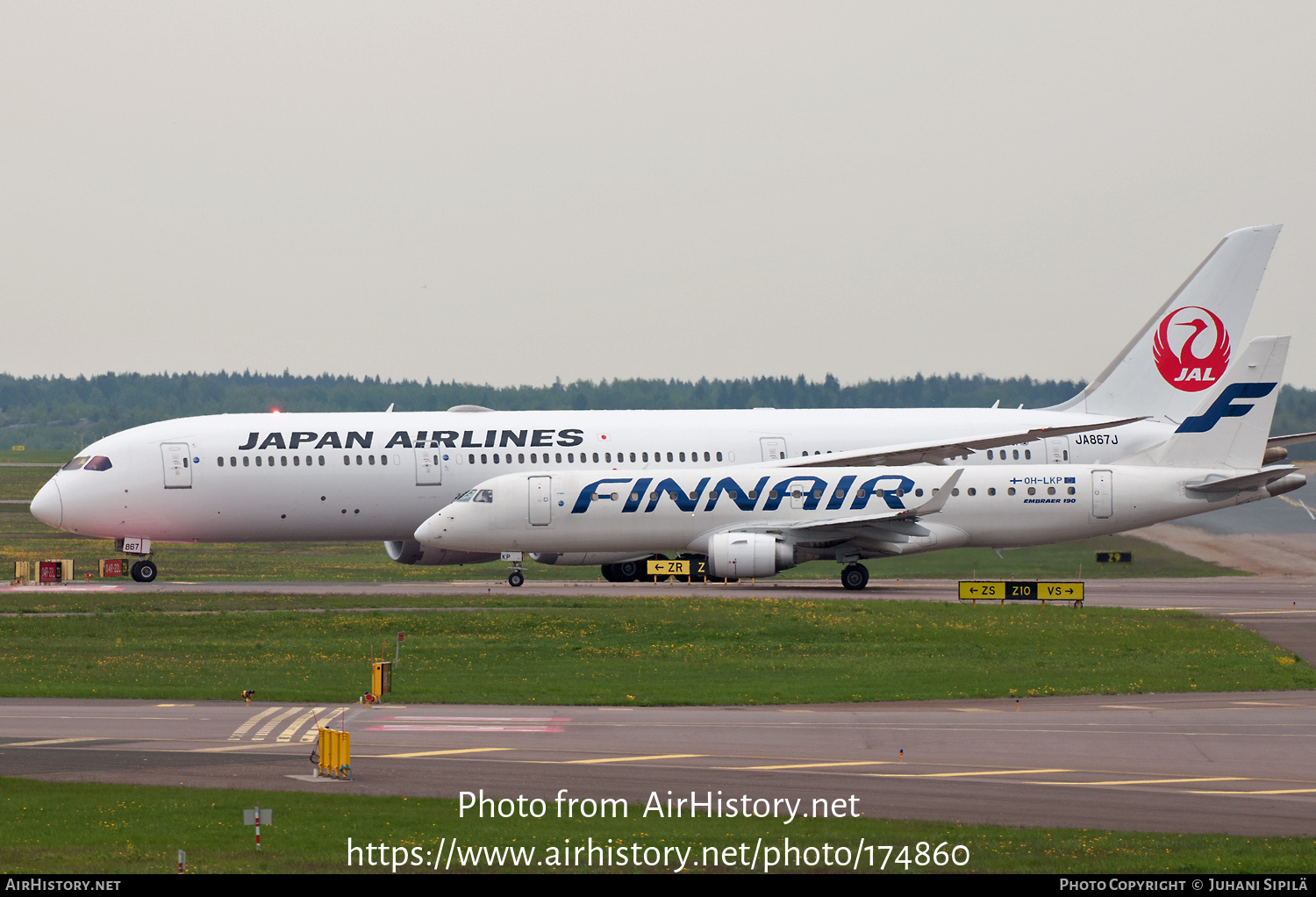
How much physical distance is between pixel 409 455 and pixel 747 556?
45.9 ft

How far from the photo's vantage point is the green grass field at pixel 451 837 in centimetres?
1548

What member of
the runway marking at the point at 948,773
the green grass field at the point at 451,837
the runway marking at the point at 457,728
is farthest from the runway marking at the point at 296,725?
the runway marking at the point at 948,773

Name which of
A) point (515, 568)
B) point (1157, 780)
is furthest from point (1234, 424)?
point (1157, 780)

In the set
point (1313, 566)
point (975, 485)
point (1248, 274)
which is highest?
point (1248, 274)

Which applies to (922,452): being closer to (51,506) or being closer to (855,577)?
→ (855,577)

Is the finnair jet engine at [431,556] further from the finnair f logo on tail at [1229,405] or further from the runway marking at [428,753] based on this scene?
the runway marking at [428,753]

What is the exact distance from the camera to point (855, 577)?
167ft

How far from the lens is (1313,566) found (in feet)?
196

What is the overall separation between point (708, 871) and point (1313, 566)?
51971mm

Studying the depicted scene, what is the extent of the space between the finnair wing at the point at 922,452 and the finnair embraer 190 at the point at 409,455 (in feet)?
0.28

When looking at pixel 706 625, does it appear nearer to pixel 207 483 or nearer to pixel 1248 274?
pixel 207 483

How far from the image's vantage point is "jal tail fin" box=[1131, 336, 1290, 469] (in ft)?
169

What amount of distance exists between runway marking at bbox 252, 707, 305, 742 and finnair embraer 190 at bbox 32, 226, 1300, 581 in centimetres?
2646
